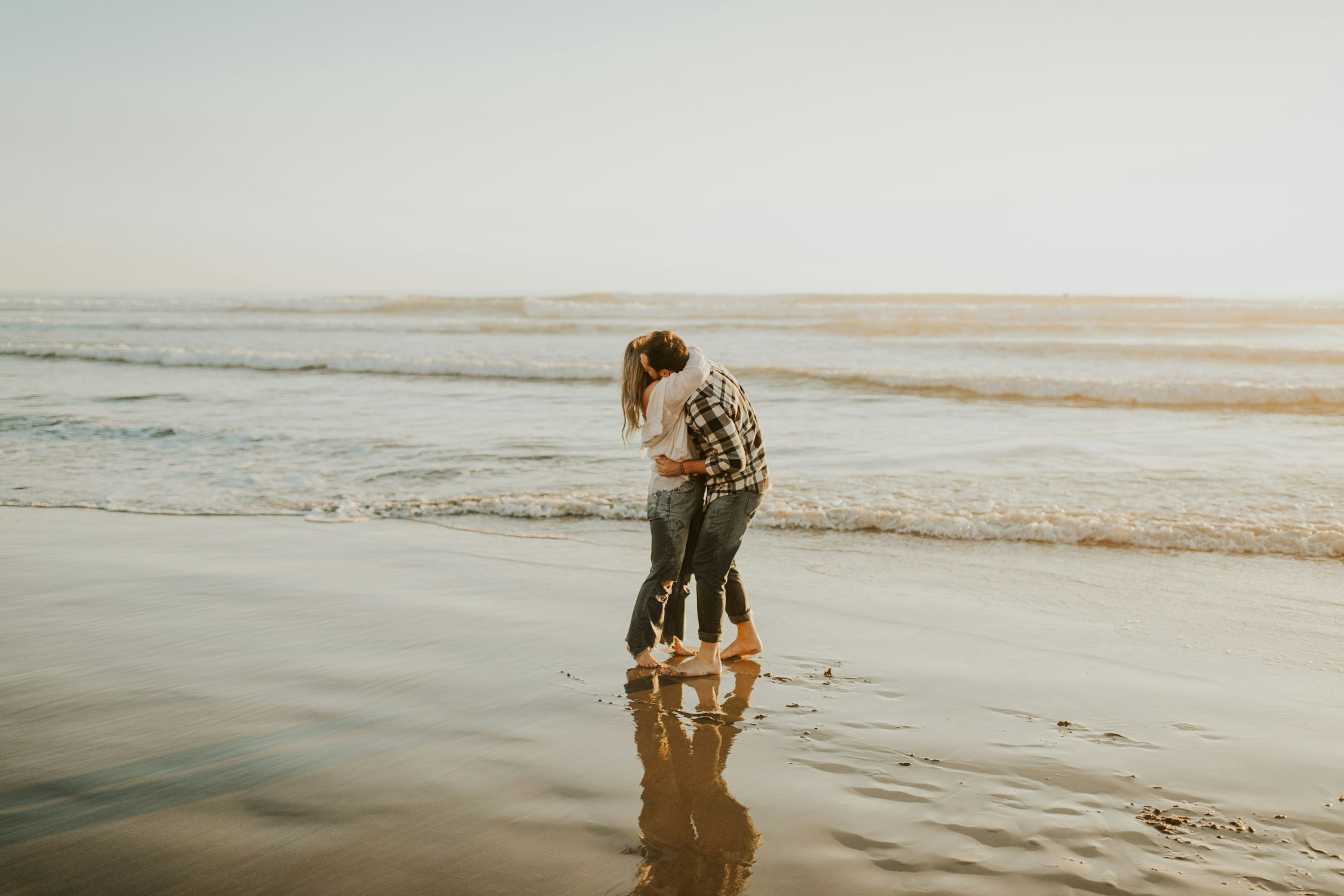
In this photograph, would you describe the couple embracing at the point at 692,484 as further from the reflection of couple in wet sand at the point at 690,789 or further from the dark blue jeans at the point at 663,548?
the reflection of couple in wet sand at the point at 690,789

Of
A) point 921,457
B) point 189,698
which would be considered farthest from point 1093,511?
point 189,698

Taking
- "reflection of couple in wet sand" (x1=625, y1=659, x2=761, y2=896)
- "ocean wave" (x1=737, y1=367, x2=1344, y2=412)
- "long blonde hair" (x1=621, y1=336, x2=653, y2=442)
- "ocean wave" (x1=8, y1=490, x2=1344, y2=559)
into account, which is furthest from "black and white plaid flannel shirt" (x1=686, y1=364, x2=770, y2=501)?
"ocean wave" (x1=737, y1=367, x2=1344, y2=412)

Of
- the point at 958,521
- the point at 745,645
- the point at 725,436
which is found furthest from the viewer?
the point at 958,521

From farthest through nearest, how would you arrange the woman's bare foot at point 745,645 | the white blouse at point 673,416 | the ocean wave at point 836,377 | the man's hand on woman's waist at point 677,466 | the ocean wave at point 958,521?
the ocean wave at point 836,377
the ocean wave at point 958,521
the woman's bare foot at point 745,645
the man's hand on woman's waist at point 677,466
the white blouse at point 673,416

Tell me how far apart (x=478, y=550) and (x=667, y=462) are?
2855mm

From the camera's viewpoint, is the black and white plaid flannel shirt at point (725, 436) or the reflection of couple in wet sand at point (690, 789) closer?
the reflection of couple in wet sand at point (690, 789)

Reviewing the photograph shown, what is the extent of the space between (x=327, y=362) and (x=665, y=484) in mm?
18487

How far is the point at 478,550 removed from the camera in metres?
6.52

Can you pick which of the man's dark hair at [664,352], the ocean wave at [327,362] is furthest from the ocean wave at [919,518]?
the ocean wave at [327,362]

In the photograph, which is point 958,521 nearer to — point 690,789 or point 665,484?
point 665,484

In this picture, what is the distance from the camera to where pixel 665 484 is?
14.0ft

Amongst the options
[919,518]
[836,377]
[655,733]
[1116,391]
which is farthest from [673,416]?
[836,377]

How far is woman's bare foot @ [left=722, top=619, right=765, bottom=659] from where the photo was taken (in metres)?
4.46

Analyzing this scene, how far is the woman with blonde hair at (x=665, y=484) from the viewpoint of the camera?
4.05 m
